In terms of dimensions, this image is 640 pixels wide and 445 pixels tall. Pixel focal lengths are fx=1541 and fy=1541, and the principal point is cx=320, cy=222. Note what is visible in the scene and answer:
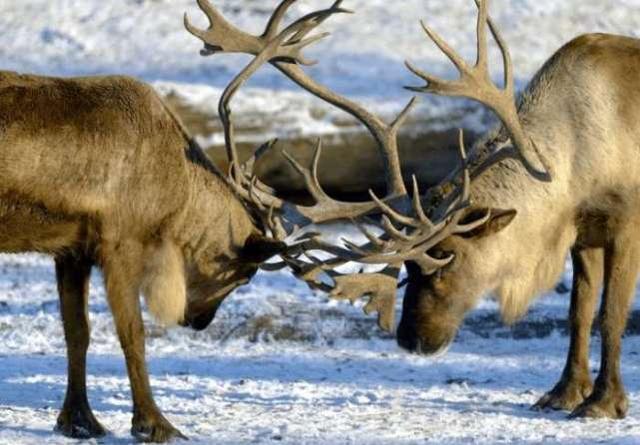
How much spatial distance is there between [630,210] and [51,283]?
510 cm

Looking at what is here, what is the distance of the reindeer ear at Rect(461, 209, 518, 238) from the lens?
325 inches

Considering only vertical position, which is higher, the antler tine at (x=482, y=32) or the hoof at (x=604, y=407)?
the antler tine at (x=482, y=32)

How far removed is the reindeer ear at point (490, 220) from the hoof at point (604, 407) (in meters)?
1.06

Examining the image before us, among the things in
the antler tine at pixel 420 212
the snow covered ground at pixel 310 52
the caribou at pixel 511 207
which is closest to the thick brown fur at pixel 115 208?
the caribou at pixel 511 207

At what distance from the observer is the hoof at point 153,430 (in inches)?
299

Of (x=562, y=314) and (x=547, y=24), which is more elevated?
Answer: (x=547, y=24)

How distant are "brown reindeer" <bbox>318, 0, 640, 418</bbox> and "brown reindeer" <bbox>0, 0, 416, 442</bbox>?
47cm

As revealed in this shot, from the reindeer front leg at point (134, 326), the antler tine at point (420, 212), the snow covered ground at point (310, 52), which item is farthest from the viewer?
the snow covered ground at point (310, 52)

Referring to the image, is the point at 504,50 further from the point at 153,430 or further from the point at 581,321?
the point at 153,430

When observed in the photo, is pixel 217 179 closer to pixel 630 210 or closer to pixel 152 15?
pixel 630 210

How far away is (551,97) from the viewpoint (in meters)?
8.59

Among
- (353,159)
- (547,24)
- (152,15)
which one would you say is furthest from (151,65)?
(547,24)

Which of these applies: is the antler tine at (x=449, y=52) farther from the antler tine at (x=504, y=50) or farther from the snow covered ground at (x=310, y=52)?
the snow covered ground at (x=310, y=52)

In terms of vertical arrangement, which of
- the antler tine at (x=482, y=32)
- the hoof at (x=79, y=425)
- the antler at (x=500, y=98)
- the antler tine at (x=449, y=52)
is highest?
the antler tine at (x=482, y=32)
